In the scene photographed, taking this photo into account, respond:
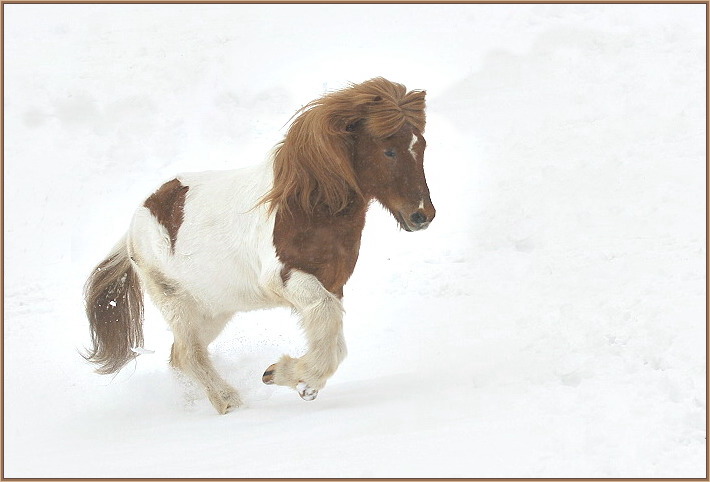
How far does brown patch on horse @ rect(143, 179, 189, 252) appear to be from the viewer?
616 cm

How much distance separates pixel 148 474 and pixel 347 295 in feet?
14.8

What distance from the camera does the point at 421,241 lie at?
30.7ft

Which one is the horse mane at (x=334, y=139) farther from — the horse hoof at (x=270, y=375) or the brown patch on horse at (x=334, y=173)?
the horse hoof at (x=270, y=375)

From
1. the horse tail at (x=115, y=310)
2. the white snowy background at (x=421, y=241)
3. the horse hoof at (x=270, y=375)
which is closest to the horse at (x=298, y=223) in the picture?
the horse hoof at (x=270, y=375)

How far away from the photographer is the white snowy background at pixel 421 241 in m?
4.43

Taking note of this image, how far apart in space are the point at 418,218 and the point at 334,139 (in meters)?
0.69

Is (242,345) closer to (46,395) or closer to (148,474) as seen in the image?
(46,395)

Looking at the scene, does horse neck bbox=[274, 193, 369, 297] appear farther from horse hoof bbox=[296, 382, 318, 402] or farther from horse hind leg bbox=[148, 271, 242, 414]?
horse hind leg bbox=[148, 271, 242, 414]

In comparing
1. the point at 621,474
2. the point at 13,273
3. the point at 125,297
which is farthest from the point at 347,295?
the point at 621,474

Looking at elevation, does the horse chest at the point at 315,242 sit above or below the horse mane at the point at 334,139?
below

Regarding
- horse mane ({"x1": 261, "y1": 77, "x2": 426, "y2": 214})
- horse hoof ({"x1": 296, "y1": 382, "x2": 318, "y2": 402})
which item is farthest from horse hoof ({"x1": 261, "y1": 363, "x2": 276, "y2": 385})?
horse mane ({"x1": 261, "y1": 77, "x2": 426, "y2": 214})

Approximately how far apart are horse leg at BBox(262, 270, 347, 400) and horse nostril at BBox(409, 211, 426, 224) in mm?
670

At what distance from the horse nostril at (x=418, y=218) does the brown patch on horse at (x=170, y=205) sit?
182 centimetres

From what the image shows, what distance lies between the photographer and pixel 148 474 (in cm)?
425
